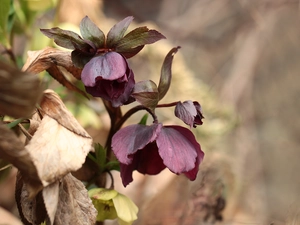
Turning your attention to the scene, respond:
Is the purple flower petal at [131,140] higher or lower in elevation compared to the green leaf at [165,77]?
lower

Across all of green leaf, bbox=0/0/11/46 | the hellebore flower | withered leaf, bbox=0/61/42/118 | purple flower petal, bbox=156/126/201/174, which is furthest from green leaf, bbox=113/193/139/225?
green leaf, bbox=0/0/11/46

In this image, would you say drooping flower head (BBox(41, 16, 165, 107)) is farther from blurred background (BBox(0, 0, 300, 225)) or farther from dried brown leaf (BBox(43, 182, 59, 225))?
blurred background (BBox(0, 0, 300, 225))

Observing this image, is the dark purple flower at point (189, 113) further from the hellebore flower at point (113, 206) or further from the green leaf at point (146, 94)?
the hellebore flower at point (113, 206)

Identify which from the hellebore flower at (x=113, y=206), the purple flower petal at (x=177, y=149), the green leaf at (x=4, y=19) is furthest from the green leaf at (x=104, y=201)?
the green leaf at (x=4, y=19)

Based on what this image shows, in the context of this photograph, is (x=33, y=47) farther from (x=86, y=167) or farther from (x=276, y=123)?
(x=276, y=123)

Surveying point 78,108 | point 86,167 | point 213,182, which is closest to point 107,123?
point 78,108

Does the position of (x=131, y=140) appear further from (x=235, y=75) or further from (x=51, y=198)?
(x=235, y=75)
